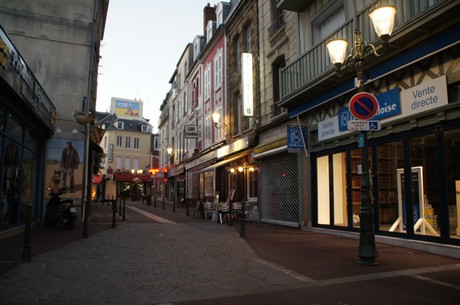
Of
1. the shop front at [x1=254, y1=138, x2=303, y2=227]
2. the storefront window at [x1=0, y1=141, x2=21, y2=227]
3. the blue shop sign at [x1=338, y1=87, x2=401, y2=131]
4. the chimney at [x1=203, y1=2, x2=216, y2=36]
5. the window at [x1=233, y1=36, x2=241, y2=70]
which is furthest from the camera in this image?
the chimney at [x1=203, y1=2, x2=216, y2=36]

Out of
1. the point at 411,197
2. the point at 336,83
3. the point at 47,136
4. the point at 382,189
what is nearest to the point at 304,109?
the point at 336,83

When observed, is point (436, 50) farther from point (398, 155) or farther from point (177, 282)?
point (177, 282)

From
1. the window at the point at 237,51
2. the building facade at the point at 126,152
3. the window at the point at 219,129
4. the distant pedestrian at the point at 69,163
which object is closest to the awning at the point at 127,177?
the building facade at the point at 126,152

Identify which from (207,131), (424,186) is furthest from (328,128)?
(207,131)

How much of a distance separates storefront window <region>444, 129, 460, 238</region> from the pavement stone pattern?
11.8 feet

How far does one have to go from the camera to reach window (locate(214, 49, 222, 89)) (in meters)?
23.4

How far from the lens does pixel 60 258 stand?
24.8 feet

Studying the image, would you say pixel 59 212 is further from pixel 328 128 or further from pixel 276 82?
pixel 276 82

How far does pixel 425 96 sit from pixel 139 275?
659cm

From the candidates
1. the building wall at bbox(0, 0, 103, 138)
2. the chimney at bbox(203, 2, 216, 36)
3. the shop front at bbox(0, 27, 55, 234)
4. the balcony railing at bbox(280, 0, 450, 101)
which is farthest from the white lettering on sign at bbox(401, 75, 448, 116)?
the chimney at bbox(203, 2, 216, 36)

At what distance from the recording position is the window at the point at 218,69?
23.4 m

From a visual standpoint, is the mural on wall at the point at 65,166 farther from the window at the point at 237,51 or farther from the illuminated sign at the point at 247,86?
the window at the point at 237,51

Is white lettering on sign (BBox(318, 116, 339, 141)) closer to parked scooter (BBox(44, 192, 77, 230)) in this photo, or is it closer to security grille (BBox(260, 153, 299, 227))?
security grille (BBox(260, 153, 299, 227))

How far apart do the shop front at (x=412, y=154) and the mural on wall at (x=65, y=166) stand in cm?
901
